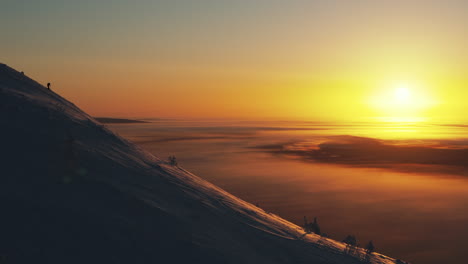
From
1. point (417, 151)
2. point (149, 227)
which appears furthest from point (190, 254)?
point (417, 151)

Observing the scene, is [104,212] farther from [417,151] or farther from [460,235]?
[417,151]

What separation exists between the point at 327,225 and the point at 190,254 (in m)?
9.24

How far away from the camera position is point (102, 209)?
3.27 metres

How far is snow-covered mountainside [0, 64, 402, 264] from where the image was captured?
290cm

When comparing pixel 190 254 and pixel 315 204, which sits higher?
pixel 190 254

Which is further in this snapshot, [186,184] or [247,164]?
[247,164]

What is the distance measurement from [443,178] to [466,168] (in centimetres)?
547

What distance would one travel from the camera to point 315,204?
14109 millimetres

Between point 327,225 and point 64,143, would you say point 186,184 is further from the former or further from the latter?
point 327,225

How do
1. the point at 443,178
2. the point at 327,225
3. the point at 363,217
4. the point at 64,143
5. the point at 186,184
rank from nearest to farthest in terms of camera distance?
the point at 64,143 → the point at 186,184 → the point at 327,225 → the point at 363,217 → the point at 443,178

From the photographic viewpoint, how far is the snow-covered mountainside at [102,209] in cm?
290

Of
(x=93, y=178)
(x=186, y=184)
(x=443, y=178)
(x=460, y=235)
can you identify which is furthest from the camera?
(x=443, y=178)

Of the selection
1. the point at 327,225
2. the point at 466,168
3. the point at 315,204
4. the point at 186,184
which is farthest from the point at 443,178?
the point at 186,184

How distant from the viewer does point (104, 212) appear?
10.6ft
